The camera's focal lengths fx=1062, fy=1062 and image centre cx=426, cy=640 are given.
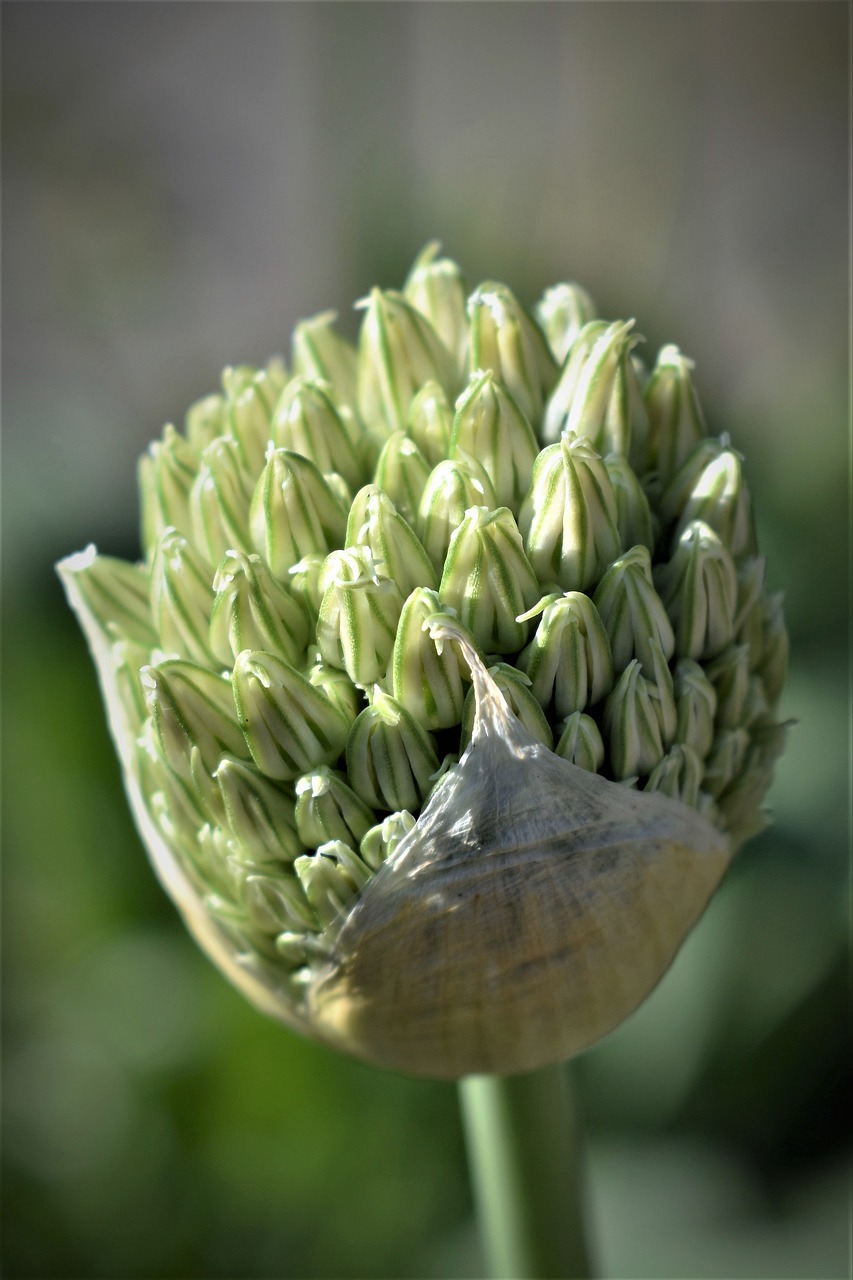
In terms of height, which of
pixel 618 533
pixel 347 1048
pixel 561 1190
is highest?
pixel 618 533

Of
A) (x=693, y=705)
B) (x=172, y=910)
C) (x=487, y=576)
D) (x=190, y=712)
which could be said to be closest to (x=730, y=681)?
(x=693, y=705)

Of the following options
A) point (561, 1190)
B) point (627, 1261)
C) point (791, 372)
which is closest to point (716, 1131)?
point (627, 1261)

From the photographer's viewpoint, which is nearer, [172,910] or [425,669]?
[425,669]

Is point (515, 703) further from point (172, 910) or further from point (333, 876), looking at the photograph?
point (172, 910)

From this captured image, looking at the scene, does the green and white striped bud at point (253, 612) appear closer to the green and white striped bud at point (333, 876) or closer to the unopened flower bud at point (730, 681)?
the green and white striped bud at point (333, 876)

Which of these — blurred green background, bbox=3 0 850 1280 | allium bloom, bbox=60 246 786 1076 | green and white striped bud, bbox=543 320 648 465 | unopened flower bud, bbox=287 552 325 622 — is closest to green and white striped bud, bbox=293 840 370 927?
allium bloom, bbox=60 246 786 1076

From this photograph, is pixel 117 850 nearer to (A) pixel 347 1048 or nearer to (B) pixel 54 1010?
(B) pixel 54 1010

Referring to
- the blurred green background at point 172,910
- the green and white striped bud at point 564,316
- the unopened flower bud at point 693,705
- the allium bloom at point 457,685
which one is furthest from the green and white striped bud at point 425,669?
the blurred green background at point 172,910
